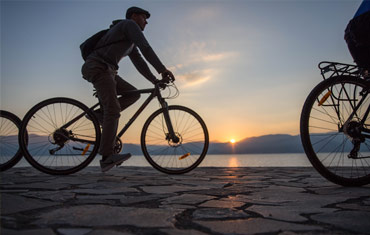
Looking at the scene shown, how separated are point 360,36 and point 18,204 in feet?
10.5

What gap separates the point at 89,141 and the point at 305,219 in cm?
312

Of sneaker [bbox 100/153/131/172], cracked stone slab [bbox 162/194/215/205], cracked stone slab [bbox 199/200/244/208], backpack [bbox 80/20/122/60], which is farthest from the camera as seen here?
backpack [bbox 80/20/122/60]

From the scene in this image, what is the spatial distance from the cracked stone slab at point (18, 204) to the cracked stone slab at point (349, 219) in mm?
1734

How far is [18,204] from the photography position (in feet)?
5.97

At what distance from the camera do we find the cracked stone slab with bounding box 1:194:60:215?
5.50 feet

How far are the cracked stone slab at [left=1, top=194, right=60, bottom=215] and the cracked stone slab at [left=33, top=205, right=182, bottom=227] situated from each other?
21 centimetres

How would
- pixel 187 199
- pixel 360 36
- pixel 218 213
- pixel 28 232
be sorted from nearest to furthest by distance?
pixel 28 232 < pixel 218 213 < pixel 187 199 < pixel 360 36

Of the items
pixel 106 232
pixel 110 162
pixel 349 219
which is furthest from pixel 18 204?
pixel 349 219

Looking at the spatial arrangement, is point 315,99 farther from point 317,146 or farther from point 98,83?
point 98,83

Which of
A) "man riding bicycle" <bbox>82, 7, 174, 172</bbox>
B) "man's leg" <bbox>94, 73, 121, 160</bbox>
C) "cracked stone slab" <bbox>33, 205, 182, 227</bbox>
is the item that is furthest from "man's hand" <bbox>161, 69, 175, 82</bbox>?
"cracked stone slab" <bbox>33, 205, 182, 227</bbox>

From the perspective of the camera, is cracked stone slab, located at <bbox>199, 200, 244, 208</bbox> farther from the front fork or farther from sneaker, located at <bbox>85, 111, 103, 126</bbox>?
sneaker, located at <bbox>85, 111, 103, 126</bbox>

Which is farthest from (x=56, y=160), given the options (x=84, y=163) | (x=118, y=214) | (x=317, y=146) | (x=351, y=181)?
(x=351, y=181)

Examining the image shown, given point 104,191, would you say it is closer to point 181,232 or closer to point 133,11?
point 181,232

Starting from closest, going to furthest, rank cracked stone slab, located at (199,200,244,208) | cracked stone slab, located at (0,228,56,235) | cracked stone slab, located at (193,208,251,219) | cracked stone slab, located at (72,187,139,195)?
1. cracked stone slab, located at (0,228,56,235)
2. cracked stone slab, located at (193,208,251,219)
3. cracked stone slab, located at (199,200,244,208)
4. cracked stone slab, located at (72,187,139,195)
